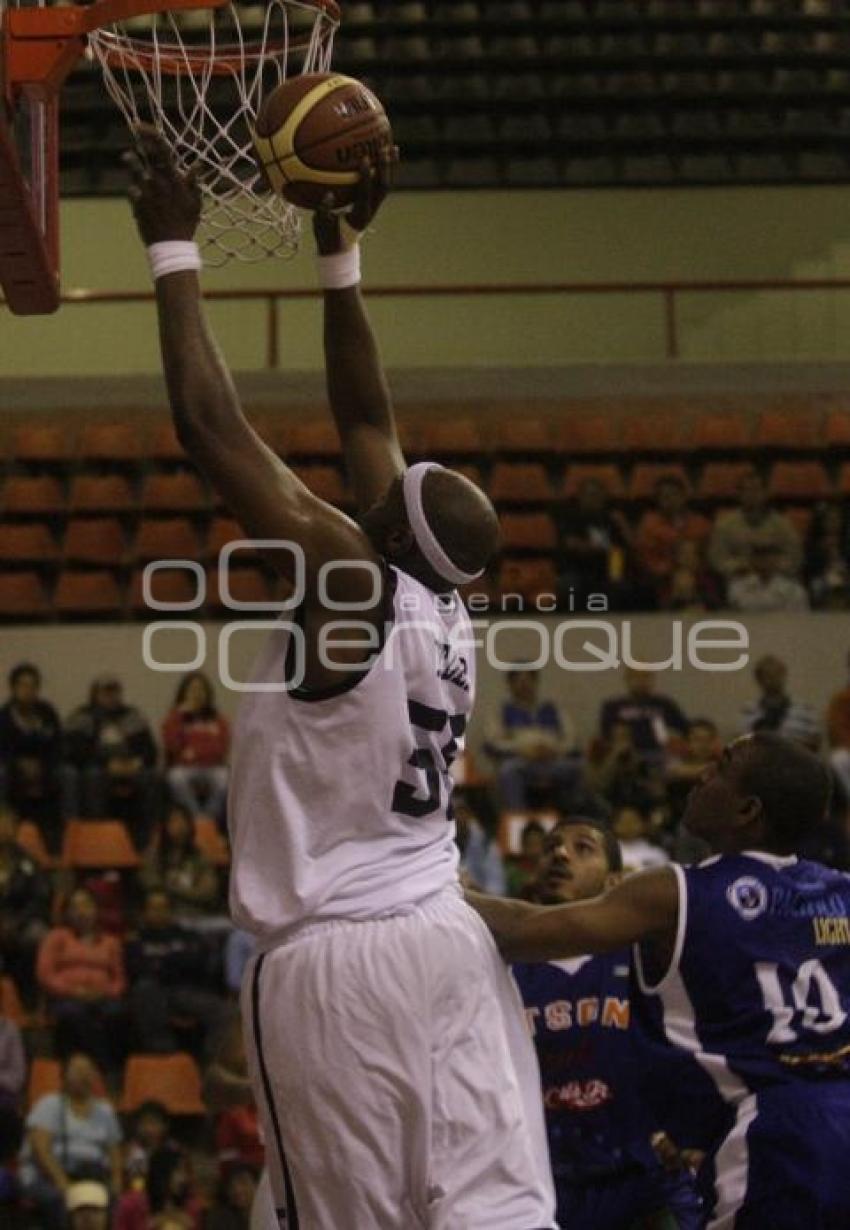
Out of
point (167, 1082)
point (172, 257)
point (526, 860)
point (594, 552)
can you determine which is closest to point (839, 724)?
point (594, 552)

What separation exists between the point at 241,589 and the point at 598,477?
238 centimetres

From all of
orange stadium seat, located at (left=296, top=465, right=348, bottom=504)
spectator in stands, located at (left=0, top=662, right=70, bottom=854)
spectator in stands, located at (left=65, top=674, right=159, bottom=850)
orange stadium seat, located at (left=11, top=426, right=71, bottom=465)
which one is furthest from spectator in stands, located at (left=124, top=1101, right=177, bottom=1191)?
orange stadium seat, located at (left=11, top=426, right=71, bottom=465)

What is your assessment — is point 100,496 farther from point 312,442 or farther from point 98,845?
point 98,845

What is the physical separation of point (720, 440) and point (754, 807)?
32.7ft

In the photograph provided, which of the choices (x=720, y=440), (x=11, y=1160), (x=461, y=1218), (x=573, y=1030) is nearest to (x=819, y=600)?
(x=720, y=440)

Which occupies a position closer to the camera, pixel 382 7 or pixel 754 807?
pixel 754 807

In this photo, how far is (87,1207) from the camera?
321 inches

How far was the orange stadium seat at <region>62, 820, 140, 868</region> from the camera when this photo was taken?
10.6 m

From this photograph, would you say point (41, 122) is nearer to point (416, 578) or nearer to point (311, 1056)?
point (416, 578)

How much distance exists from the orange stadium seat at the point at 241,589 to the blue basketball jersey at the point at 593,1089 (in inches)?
294

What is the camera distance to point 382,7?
15875 millimetres

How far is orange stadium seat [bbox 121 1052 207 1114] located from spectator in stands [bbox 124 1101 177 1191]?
48 cm

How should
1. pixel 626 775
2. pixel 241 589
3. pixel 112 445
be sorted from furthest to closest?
pixel 112 445, pixel 241 589, pixel 626 775

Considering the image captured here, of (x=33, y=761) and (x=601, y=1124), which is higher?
(x=33, y=761)
